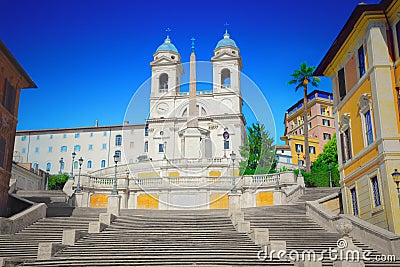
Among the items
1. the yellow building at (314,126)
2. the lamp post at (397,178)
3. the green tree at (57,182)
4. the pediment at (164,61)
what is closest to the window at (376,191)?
the lamp post at (397,178)

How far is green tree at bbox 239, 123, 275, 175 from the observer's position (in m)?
49.7

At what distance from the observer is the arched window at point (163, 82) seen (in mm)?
81762

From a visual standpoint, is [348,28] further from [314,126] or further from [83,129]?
[83,129]

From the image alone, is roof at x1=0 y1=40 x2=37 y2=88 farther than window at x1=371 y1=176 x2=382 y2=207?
Yes

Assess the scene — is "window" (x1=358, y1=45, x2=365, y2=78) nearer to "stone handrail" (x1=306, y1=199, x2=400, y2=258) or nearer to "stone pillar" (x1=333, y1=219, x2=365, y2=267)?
"stone handrail" (x1=306, y1=199, x2=400, y2=258)

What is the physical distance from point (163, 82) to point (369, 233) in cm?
6725

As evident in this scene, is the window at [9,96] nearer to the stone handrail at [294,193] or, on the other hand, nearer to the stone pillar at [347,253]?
the stone handrail at [294,193]

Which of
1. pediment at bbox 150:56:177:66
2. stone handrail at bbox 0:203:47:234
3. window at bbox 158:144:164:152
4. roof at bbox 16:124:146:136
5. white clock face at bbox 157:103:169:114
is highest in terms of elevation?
pediment at bbox 150:56:177:66

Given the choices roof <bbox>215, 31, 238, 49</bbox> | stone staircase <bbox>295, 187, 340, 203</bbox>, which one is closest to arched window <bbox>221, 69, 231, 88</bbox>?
roof <bbox>215, 31, 238, 49</bbox>

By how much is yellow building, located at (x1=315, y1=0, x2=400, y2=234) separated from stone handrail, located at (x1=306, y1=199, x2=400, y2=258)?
0.98 m

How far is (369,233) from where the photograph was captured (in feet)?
59.8

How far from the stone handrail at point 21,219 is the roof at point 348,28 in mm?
18169

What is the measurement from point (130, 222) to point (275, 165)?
32.4 m

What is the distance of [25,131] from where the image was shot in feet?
285
